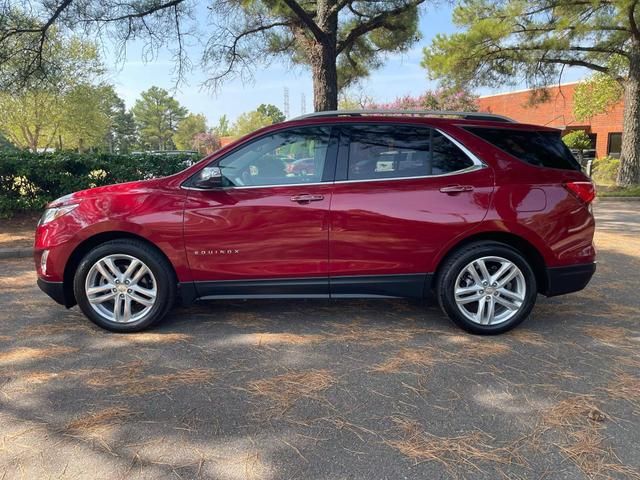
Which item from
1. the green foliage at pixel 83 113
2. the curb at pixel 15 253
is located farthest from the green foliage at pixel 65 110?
the curb at pixel 15 253

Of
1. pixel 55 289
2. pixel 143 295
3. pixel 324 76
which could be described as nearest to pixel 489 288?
pixel 143 295

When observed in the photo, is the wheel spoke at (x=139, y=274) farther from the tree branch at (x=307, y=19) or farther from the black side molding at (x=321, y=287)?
the tree branch at (x=307, y=19)

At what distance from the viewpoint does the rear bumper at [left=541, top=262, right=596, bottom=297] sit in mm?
3992

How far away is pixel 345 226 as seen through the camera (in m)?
3.88

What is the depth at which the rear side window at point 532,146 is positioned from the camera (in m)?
4.01

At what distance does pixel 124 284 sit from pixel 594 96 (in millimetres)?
27442

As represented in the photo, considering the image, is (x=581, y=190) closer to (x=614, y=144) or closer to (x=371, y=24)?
(x=371, y=24)

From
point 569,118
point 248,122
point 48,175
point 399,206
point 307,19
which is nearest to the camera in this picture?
point 399,206

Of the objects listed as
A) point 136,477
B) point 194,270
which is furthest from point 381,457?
point 194,270

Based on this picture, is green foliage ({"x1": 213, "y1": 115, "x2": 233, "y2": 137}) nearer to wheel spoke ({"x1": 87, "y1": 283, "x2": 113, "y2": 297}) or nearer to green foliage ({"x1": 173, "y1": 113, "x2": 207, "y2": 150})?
green foliage ({"x1": 173, "y1": 113, "x2": 207, "y2": 150})

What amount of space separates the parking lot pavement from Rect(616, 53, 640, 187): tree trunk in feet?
46.8

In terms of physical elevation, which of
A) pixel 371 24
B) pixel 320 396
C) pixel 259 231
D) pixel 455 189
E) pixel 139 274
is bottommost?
pixel 320 396

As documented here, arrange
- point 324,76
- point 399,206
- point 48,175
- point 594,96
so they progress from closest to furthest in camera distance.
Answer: point 399,206
point 48,175
point 324,76
point 594,96

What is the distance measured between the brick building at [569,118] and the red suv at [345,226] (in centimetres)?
2760
